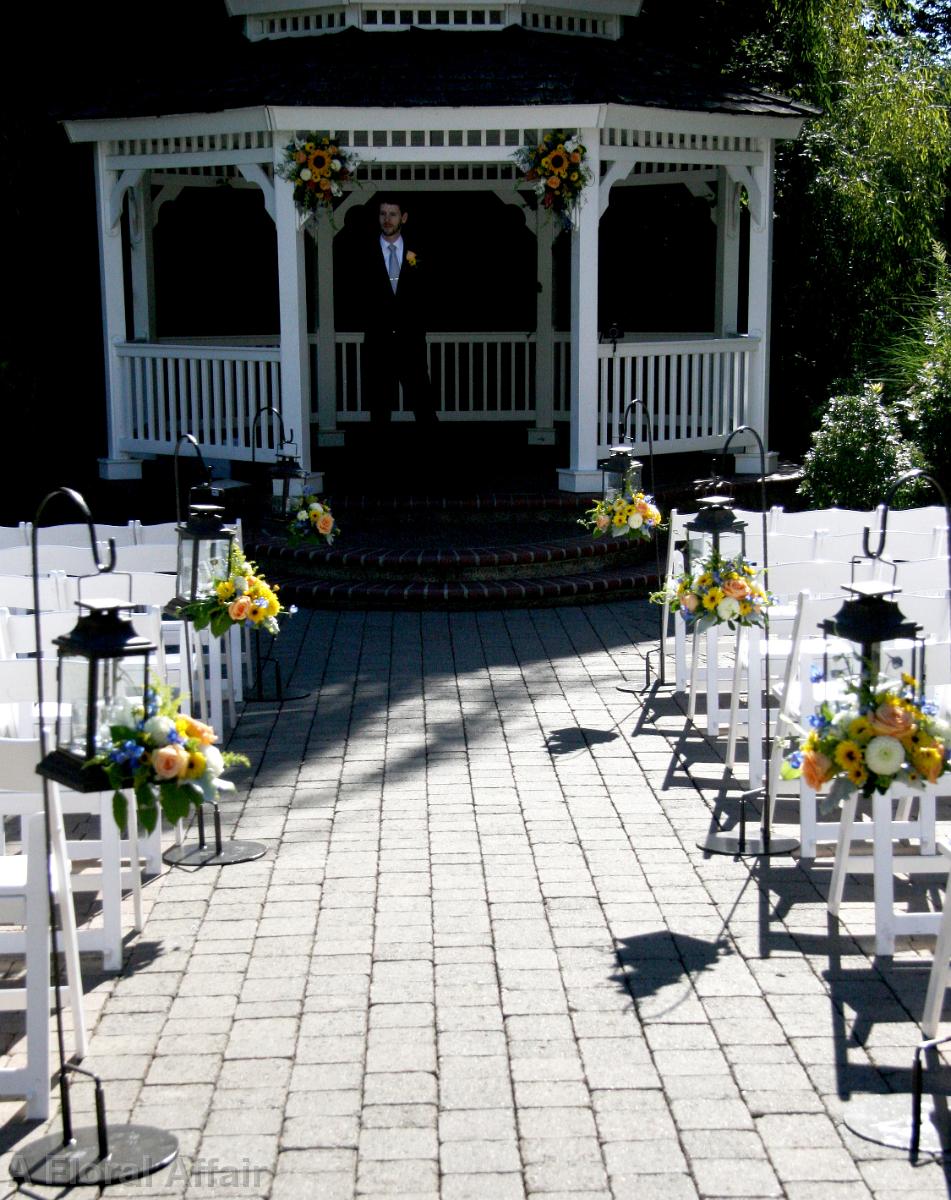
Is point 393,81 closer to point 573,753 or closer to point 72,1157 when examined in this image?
point 573,753

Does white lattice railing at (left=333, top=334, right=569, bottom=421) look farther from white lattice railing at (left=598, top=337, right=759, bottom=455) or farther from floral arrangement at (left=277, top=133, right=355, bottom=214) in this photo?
floral arrangement at (left=277, top=133, right=355, bottom=214)

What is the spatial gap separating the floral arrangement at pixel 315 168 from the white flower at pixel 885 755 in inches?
363

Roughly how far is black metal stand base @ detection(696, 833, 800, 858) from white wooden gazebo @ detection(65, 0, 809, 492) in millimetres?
5927

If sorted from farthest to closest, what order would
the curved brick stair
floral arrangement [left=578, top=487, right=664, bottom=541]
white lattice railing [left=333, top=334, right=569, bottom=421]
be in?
white lattice railing [left=333, top=334, right=569, bottom=421] → the curved brick stair → floral arrangement [left=578, top=487, right=664, bottom=541]

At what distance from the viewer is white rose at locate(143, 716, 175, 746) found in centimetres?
451

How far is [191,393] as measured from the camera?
1397 centimetres

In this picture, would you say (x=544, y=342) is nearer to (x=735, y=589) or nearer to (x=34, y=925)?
(x=735, y=589)

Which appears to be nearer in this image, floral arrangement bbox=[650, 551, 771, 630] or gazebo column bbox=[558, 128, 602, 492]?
floral arrangement bbox=[650, 551, 771, 630]

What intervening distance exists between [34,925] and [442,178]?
1344 cm

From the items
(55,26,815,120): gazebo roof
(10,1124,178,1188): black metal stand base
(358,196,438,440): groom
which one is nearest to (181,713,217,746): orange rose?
(10,1124,178,1188): black metal stand base

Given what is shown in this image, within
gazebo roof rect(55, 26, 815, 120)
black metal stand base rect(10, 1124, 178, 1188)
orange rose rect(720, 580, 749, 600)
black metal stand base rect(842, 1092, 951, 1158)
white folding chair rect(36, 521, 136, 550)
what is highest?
gazebo roof rect(55, 26, 815, 120)

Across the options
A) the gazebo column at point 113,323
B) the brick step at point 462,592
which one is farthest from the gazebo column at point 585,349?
the gazebo column at point 113,323

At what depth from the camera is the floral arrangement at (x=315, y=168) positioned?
12750 millimetres

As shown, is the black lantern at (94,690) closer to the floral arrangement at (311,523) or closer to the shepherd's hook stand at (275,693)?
the shepherd's hook stand at (275,693)
